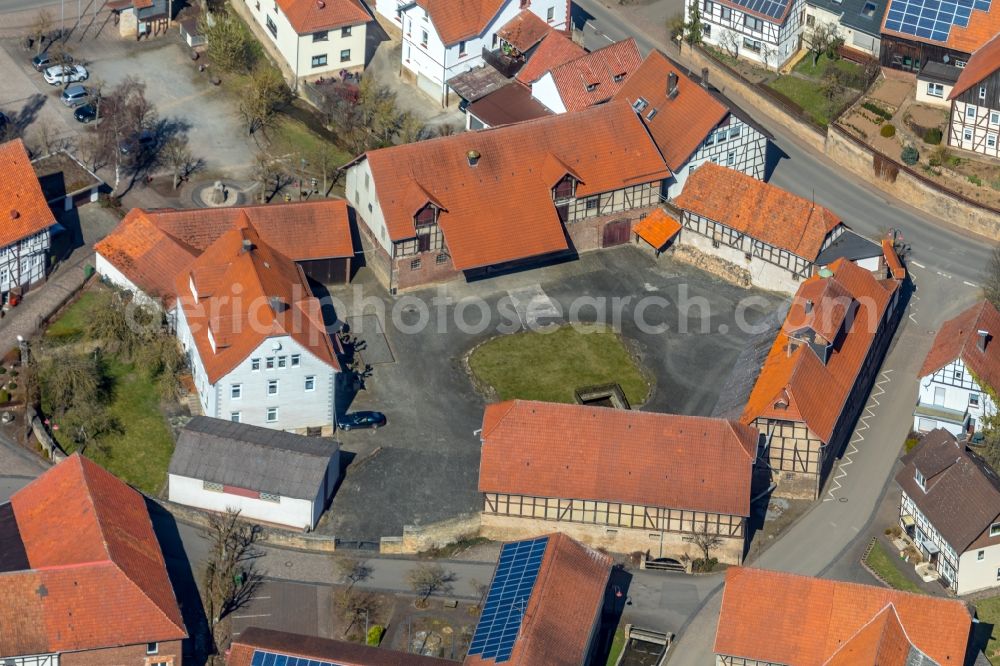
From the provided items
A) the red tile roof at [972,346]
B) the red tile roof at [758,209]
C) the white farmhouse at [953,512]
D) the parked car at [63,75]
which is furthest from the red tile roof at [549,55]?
the white farmhouse at [953,512]

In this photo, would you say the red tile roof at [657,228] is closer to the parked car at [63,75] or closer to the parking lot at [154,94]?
the parking lot at [154,94]

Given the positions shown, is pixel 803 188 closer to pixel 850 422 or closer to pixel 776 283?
pixel 776 283

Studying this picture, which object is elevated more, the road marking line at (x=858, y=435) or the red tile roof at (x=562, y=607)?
the red tile roof at (x=562, y=607)

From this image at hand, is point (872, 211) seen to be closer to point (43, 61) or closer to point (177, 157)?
point (177, 157)

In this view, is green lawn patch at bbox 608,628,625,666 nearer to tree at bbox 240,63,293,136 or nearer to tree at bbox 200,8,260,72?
tree at bbox 240,63,293,136

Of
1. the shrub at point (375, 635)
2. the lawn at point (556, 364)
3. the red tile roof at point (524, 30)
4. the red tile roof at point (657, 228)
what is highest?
the red tile roof at point (524, 30)
